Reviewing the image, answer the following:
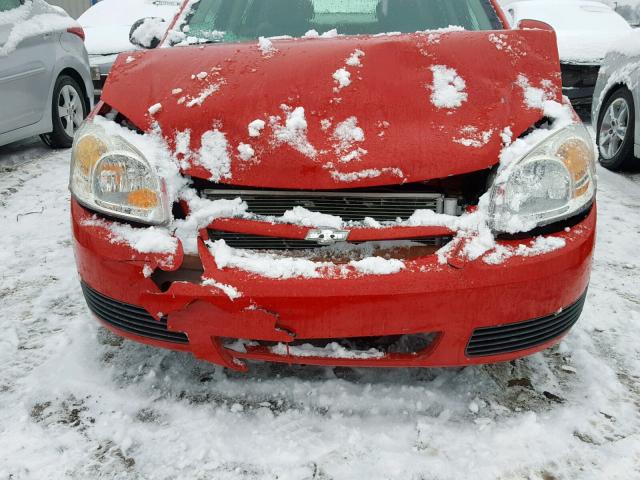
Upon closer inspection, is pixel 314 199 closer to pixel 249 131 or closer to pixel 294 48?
pixel 249 131

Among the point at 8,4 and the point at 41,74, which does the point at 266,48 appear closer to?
the point at 41,74

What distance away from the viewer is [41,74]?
5.19m

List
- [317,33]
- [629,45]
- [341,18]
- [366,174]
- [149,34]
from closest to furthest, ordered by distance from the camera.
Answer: [366,174]
[317,33]
[341,18]
[149,34]
[629,45]

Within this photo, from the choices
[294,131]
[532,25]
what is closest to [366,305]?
→ [294,131]

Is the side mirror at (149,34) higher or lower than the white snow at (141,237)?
higher

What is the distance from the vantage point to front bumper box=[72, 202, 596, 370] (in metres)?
1.69

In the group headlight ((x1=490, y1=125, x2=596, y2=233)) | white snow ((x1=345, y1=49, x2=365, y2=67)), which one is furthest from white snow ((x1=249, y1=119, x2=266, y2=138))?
headlight ((x1=490, y1=125, x2=596, y2=233))

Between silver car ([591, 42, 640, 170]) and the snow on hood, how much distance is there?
4.99 metres

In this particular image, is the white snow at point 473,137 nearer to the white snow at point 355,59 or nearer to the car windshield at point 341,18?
the white snow at point 355,59

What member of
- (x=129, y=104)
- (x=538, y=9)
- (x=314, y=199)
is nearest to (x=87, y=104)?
(x=129, y=104)

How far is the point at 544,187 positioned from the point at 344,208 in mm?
607

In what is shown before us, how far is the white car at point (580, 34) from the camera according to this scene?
704 centimetres

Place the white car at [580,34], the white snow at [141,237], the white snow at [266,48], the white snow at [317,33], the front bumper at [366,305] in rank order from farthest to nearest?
1. the white car at [580,34]
2. the white snow at [317,33]
3. the white snow at [266,48]
4. the white snow at [141,237]
5. the front bumper at [366,305]

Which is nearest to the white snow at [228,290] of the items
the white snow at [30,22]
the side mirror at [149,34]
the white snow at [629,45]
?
the side mirror at [149,34]
